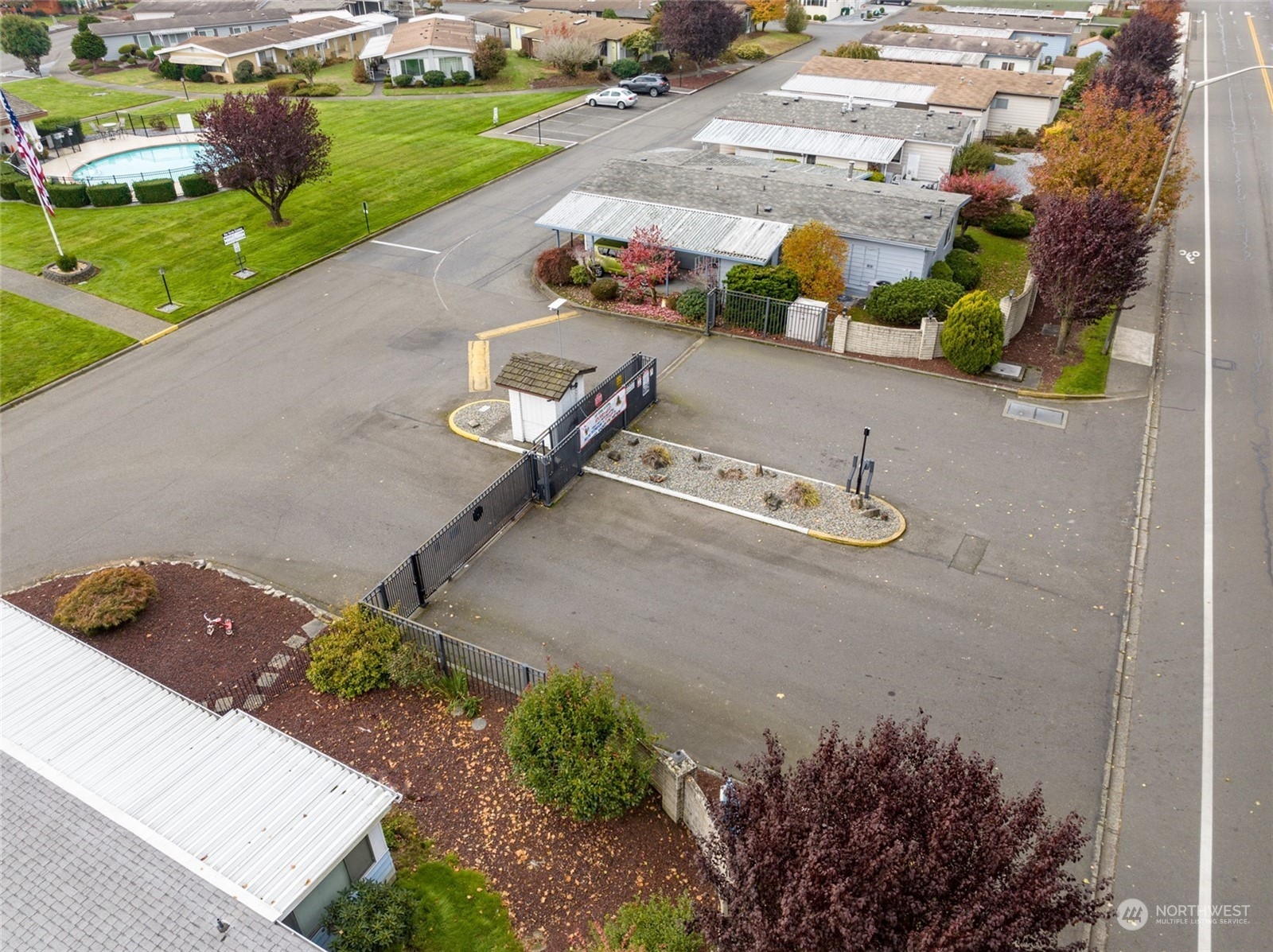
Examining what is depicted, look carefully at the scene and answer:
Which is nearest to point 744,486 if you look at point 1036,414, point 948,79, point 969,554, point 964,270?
point 969,554

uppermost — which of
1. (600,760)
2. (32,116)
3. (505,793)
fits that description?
(32,116)

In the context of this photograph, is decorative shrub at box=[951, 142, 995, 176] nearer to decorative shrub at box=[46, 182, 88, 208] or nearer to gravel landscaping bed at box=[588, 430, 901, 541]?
gravel landscaping bed at box=[588, 430, 901, 541]

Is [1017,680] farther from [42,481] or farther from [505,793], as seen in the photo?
[42,481]

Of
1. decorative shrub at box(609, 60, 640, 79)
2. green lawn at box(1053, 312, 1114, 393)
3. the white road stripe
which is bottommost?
the white road stripe

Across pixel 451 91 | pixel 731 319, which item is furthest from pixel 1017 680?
pixel 451 91

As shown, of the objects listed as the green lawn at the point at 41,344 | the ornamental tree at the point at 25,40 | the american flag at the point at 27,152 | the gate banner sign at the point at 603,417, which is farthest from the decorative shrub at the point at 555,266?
the ornamental tree at the point at 25,40

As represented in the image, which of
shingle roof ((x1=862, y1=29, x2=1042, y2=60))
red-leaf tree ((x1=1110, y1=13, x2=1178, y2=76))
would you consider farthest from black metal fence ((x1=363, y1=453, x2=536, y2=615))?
shingle roof ((x1=862, y1=29, x2=1042, y2=60))
